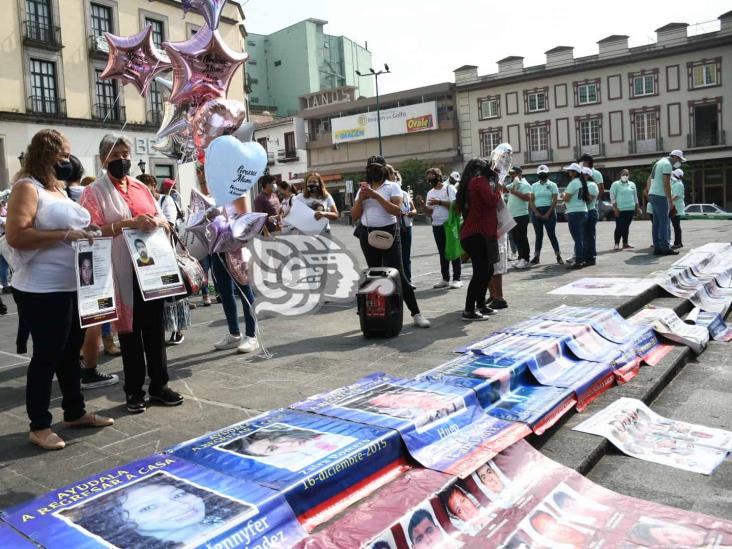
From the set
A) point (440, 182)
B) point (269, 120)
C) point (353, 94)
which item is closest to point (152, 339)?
point (440, 182)

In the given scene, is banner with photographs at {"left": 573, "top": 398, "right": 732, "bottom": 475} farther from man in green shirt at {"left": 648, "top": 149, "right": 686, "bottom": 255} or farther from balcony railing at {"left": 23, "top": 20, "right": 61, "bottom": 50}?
balcony railing at {"left": 23, "top": 20, "right": 61, "bottom": 50}

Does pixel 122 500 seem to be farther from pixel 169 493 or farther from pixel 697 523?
pixel 697 523

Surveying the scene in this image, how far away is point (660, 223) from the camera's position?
11.0 metres

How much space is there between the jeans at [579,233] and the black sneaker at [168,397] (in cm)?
754

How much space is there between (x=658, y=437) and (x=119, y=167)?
11.8ft

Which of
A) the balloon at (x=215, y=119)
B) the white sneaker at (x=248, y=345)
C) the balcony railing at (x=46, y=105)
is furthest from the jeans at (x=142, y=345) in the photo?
the balcony railing at (x=46, y=105)

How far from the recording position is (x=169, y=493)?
2.43 metres

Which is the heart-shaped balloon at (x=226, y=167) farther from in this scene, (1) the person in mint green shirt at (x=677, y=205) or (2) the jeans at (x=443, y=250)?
(1) the person in mint green shirt at (x=677, y=205)

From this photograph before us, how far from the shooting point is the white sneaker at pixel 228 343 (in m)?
5.80

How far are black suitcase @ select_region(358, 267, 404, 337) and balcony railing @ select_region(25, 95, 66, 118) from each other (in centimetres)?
2833

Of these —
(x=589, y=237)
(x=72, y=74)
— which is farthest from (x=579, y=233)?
(x=72, y=74)

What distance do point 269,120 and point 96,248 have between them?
62437 mm

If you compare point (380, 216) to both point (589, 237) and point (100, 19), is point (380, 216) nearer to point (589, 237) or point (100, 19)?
point (589, 237)

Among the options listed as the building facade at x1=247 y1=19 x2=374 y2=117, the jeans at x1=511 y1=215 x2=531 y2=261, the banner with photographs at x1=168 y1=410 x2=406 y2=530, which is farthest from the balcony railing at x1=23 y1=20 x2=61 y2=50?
the building facade at x1=247 y1=19 x2=374 y2=117
